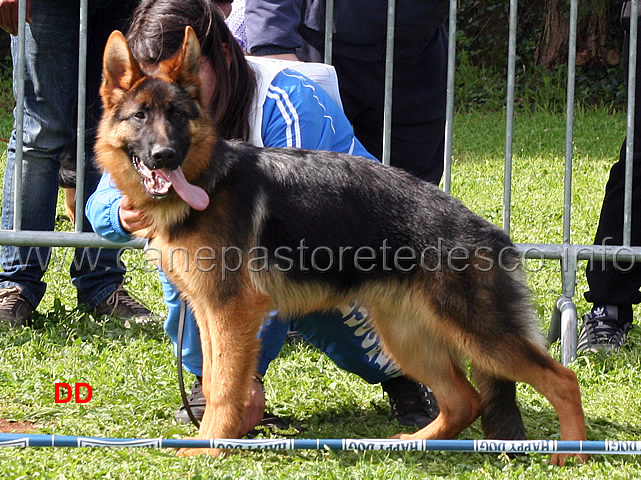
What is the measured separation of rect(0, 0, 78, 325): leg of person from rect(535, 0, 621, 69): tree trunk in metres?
10.4

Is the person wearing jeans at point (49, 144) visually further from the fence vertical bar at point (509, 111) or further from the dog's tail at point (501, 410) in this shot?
the dog's tail at point (501, 410)

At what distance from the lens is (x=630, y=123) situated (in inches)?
173

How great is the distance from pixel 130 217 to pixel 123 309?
1.62m

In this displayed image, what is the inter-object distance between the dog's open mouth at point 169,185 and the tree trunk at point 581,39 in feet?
37.8

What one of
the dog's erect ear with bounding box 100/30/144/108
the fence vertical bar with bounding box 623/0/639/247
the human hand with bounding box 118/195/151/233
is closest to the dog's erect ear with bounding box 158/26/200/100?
the dog's erect ear with bounding box 100/30/144/108

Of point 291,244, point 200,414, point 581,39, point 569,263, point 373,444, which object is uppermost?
point 581,39

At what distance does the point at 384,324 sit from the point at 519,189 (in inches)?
198

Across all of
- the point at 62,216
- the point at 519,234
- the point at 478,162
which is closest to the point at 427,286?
the point at 519,234

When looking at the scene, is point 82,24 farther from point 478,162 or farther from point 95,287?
point 478,162

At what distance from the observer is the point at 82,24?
4.38m

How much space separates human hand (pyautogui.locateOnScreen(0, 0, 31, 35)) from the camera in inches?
180

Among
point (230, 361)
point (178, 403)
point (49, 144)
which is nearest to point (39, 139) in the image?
point (49, 144)

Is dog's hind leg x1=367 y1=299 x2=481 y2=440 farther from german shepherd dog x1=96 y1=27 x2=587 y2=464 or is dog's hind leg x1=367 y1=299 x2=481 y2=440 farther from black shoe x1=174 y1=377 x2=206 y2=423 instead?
black shoe x1=174 y1=377 x2=206 y2=423

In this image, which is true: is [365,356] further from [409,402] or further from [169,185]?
[169,185]
